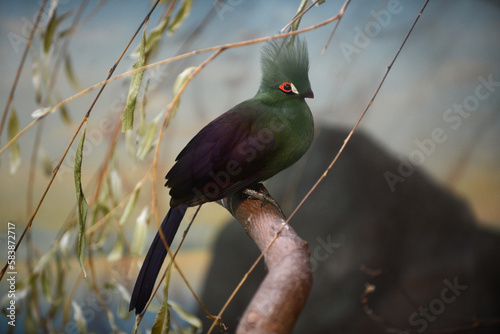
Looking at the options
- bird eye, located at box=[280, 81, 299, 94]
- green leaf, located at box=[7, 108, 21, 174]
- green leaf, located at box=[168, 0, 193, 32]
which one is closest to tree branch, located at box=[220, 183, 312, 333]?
bird eye, located at box=[280, 81, 299, 94]

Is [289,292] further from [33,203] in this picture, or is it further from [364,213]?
[33,203]

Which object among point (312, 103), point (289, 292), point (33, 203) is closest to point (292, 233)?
point (289, 292)

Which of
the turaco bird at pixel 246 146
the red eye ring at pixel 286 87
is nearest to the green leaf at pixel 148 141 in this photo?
the turaco bird at pixel 246 146

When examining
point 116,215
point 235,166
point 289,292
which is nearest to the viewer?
point 289,292

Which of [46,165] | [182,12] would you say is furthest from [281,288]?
[46,165]

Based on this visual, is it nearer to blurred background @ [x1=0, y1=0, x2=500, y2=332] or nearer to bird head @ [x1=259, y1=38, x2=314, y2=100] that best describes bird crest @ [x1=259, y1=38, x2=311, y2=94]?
bird head @ [x1=259, y1=38, x2=314, y2=100]

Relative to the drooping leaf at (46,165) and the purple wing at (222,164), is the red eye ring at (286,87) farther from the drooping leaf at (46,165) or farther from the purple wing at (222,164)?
the drooping leaf at (46,165)

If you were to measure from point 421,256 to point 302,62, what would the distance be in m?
0.82

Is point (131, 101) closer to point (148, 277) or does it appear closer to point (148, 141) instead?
point (148, 141)

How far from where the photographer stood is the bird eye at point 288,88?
1090mm

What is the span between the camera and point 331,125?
1.46 m

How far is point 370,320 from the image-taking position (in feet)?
4.75

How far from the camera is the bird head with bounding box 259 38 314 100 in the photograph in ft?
3.51

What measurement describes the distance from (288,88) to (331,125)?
16.3 inches
